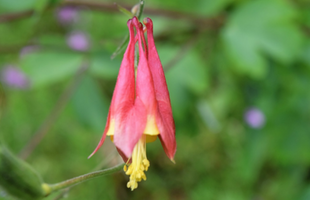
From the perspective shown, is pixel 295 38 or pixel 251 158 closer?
pixel 295 38

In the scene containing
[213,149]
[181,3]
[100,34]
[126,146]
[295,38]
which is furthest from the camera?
[100,34]

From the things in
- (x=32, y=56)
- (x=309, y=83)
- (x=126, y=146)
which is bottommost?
(x=32, y=56)

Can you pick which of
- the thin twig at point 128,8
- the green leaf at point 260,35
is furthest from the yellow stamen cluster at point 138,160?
the green leaf at point 260,35

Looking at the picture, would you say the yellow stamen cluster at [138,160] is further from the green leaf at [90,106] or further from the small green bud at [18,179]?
the green leaf at [90,106]

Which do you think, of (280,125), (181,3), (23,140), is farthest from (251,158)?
(23,140)

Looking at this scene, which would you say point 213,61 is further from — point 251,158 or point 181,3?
point 251,158

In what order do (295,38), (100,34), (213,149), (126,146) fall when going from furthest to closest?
(100,34) → (213,149) → (295,38) → (126,146)
